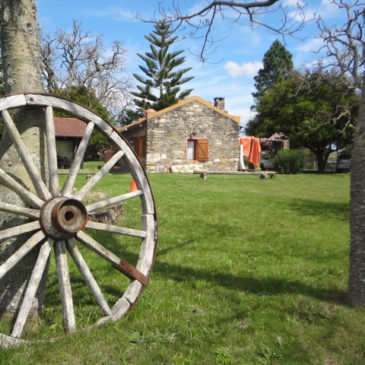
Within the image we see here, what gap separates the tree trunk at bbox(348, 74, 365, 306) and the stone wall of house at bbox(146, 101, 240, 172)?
19.7 meters

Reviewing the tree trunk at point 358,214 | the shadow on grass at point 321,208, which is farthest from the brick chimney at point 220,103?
Result: the tree trunk at point 358,214

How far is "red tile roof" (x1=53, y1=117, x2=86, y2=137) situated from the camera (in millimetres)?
25906

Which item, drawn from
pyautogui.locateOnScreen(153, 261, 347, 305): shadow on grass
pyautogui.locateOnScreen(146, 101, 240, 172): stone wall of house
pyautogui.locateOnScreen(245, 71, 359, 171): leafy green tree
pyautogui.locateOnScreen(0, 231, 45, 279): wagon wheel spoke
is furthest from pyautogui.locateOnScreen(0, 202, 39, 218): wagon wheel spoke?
Result: pyautogui.locateOnScreen(245, 71, 359, 171): leafy green tree

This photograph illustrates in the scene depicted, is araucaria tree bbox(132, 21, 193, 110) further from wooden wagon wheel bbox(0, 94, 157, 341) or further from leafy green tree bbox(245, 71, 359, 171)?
wooden wagon wheel bbox(0, 94, 157, 341)

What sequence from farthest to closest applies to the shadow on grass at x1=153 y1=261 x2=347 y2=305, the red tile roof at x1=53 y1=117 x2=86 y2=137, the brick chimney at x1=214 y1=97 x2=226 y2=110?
the brick chimney at x1=214 y1=97 x2=226 y2=110
the red tile roof at x1=53 y1=117 x2=86 y2=137
the shadow on grass at x1=153 y1=261 x2=347 y2=305

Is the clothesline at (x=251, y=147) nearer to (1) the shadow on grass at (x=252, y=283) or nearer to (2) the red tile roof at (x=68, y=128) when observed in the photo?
(2) the red tile roof at (x=68, y=128)

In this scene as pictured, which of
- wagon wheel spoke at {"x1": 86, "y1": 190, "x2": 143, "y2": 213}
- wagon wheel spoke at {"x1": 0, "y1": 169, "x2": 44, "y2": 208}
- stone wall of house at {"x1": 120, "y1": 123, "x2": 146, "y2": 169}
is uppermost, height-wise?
stone wall of house at {"x1": 120, "y1": 123, "x2": 146, "y2": 169}

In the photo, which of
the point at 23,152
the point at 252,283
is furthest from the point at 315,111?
the point at 23,152

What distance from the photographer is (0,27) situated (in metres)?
2.98

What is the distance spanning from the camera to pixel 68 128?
26953 mm

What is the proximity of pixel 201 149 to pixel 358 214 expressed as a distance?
2109 cm

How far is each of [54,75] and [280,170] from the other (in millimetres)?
27369

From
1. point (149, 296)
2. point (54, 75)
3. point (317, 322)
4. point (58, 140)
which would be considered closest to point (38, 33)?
point (149, 296)

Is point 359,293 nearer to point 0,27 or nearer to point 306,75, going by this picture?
point 0,27
